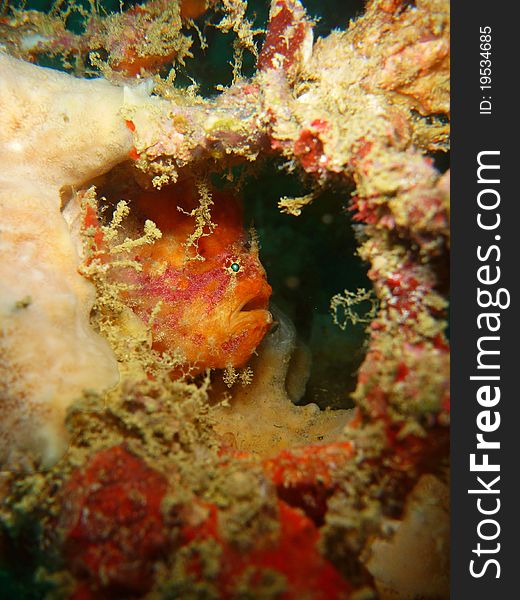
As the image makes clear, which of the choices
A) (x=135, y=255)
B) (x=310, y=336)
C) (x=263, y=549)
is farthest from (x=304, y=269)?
(x=263, y=549)

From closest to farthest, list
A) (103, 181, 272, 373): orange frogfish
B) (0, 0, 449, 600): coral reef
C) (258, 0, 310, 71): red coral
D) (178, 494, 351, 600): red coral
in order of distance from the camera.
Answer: (178, 494, 351, 600): red coral
(0, 0, 449, 600): coral reef
(258, 0, 310, 71): red coral
(103, 181, 272, 373): orange frogfish

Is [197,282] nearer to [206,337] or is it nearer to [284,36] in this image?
[206,337]

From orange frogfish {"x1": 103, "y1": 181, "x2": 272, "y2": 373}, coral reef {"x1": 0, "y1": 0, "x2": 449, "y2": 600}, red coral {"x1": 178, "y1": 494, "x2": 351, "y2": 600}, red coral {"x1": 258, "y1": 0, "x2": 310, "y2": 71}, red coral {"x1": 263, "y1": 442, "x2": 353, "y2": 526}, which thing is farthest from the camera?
orange frogfish {"x1": 103, "y1": 181, "x2": 272, "y2": 373}

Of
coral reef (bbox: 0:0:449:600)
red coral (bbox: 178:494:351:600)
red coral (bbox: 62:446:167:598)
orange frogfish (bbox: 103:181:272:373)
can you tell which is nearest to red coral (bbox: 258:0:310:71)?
coral reef (bbox: 0:0:449:600)

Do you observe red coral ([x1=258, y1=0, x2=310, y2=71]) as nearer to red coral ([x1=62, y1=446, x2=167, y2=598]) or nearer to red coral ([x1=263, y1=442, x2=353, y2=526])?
red coral ([x1=263, y1=442, x2=353, y2=526])

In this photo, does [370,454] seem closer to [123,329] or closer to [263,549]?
[263,549]
